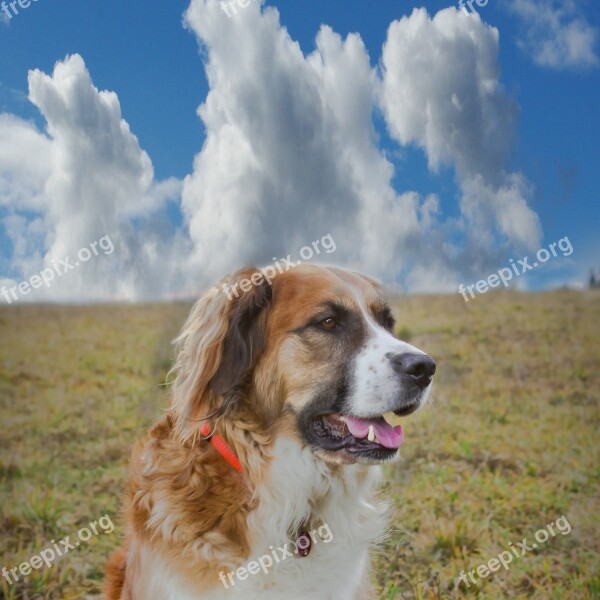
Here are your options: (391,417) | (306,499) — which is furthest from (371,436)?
(391,417)

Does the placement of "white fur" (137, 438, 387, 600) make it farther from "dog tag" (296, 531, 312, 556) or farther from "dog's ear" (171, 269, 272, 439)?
"dog's ear" (171, 269, 272, 439)

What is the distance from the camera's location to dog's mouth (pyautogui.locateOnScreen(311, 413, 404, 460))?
3.83 m

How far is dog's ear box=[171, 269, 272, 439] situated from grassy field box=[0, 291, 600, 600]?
248cm

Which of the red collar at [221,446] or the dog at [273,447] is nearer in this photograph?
the dog at [273,447]

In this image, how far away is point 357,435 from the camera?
3.87 metres

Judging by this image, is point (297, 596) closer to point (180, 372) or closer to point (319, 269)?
point (180, 372)

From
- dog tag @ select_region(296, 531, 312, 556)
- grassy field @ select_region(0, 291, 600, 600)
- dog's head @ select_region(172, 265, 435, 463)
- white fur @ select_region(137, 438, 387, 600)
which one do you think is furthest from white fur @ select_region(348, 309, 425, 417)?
grassy field @ select_region(0, 291, 600, 600)

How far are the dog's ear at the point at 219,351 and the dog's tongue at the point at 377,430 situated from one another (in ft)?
2.16

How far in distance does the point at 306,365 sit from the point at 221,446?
25.4 inches

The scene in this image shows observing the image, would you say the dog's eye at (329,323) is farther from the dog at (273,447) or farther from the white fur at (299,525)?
the white fur at (299,525)

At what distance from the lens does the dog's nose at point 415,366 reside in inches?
145

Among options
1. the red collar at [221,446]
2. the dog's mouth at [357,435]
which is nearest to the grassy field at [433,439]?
the dog's mouth at [357,435]

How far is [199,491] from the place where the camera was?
381 cm

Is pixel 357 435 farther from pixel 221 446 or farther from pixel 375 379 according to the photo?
pixel 221 446
